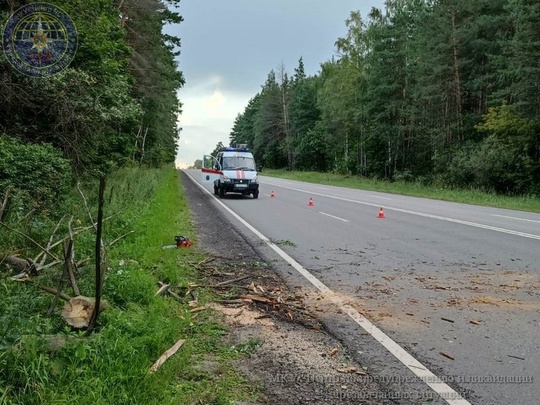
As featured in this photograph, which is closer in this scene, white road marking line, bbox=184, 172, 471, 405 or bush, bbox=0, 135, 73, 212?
white road marking line, bbox=184, 172, 471, 405

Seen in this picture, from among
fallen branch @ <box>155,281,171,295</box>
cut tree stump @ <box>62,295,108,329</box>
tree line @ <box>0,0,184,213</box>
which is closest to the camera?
cut tree stump @ <box>62,295,108,329</box>

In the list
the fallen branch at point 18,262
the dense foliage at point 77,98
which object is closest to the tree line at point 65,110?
the dense foliage at point 77,98

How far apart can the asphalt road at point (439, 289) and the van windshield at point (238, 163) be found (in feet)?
31.4

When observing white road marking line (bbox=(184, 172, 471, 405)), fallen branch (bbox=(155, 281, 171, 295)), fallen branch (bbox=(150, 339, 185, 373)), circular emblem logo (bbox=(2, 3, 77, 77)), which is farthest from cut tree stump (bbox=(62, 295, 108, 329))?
circular emblem logo (bbox=(2, 3, 77, 77))

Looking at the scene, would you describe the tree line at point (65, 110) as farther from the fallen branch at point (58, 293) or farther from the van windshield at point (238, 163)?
the van windshield at point (238, 163)

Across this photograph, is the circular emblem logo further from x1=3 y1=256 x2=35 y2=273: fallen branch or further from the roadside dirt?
the roadside dirt

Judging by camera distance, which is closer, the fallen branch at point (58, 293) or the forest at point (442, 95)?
the fallen branch at point (58, 293)

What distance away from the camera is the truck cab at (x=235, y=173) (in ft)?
70.9

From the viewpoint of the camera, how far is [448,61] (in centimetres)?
3212

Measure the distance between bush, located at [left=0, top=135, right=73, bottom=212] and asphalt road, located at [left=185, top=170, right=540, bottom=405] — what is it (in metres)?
4.54

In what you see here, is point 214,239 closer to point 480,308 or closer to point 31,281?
point 31,281

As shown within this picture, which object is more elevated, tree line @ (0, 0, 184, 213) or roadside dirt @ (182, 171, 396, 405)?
tree line @ (0, 0, 184, 213)

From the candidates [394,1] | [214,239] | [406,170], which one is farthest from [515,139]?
[214,239]

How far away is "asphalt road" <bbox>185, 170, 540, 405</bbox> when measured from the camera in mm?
3639
